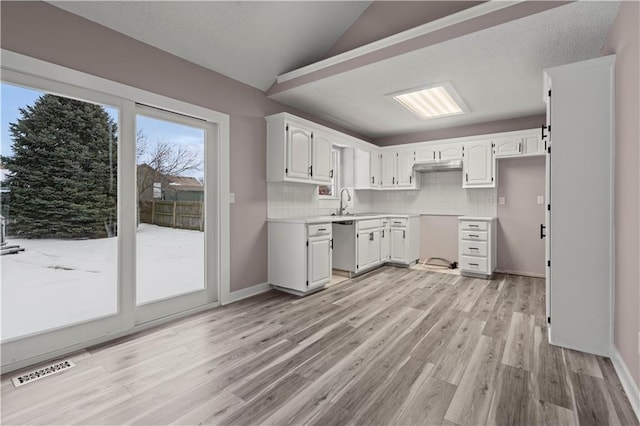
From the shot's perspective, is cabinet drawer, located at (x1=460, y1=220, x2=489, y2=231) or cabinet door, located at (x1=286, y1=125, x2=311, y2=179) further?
cabinet drawer, located at (x1=460, y1=220, x2=489, y2=231)

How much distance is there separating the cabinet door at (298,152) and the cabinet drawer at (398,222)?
6.74 feet

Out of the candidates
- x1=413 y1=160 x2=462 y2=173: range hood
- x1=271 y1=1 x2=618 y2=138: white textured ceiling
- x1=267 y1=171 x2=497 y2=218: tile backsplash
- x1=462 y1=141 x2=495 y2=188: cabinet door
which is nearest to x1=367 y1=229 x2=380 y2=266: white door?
x1=267 y1=171 x2=497 y2=218: tile backsplash

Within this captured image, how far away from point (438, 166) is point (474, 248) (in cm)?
157

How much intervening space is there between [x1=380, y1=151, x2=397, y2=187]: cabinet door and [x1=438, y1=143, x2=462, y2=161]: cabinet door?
2.78 feet

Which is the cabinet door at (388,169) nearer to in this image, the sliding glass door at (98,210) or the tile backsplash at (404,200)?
the tile backsplash at (404,200)

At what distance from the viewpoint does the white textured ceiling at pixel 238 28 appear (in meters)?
2.56

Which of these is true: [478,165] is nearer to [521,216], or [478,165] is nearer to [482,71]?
[521,216]

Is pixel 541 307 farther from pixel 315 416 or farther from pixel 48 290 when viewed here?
pixel 48 290

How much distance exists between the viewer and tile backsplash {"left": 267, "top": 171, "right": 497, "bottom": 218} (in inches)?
170

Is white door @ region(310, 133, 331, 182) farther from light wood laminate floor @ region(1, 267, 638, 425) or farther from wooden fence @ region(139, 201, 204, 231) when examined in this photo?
light wood laminate floor @ region(1, 267, 638, 425)

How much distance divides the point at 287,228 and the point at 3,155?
100 inches

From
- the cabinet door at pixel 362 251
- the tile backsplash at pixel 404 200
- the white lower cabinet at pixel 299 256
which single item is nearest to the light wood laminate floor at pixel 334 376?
the white lower cabinet at pixel 299 256

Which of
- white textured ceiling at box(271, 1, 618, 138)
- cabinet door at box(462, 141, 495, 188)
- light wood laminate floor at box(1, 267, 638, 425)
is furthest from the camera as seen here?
cabinet door at box(462, 141, 495, 188)

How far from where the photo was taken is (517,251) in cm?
488
